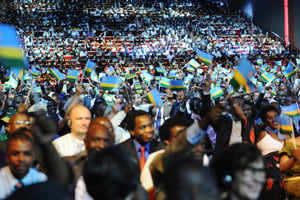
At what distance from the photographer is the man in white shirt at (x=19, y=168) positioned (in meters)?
2.87

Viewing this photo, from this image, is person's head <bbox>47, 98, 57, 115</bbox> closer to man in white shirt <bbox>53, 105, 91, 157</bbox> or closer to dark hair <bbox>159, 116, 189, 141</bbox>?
man in white shirt <bbox>53, 105, 91, 157</bbox>

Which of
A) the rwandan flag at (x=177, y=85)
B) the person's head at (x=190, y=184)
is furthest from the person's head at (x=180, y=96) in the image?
the person's head at (x=190, y=184)

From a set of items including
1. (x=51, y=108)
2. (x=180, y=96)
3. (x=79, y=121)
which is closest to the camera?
(x=79, y=121)

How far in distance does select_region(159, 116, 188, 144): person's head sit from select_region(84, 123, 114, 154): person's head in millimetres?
485

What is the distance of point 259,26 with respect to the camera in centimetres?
3341

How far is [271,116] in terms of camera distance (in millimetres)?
4785

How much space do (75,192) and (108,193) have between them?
80 cm

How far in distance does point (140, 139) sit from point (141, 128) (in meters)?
0.10

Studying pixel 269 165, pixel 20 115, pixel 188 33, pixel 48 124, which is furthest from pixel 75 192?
pixel 188 33

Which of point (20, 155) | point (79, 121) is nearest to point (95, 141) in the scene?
point (20, 155)

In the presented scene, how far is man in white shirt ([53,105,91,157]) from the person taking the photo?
3934 millimetres

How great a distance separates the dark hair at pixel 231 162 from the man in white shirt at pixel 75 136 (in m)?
1.67

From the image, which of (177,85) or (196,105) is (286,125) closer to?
(196,105)

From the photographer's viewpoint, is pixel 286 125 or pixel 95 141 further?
pixel 286 125
